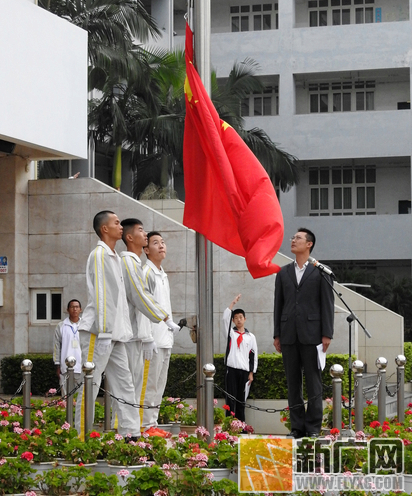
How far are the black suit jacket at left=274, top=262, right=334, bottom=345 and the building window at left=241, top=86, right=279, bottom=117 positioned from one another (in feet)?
77.5

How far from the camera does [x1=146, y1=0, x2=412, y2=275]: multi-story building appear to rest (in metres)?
30.0

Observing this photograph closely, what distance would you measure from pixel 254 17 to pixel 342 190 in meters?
7.18

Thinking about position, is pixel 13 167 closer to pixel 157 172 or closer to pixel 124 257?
pixel 124 257

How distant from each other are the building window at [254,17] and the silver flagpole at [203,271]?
24197 mm

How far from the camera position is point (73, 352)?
12852mm

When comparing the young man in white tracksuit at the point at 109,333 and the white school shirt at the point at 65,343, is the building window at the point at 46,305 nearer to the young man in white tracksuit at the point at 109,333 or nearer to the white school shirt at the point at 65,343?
the white school shirt at the point at 65,343

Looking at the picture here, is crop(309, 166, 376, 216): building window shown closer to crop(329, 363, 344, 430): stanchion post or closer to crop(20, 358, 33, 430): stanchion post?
crop(20, 358, 33, 430): stanchion post

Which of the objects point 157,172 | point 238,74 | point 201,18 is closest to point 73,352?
point 201,18

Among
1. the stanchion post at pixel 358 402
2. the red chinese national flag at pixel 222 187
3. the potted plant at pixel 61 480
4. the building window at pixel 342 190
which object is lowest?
the potted plant at pixel 61 480

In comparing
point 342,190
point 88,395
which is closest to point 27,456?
point 88,395

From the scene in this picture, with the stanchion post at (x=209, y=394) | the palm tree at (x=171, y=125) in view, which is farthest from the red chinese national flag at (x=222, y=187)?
the palm tree at (x=171, y=125)

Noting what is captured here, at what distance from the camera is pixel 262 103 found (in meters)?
31.8

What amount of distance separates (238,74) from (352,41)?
7.03 metres

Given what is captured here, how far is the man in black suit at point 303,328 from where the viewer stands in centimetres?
849
